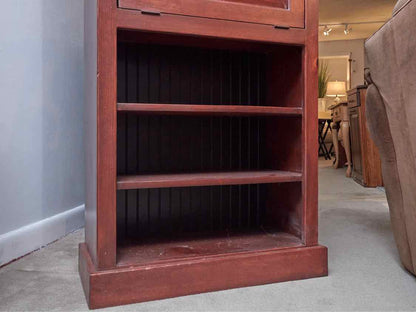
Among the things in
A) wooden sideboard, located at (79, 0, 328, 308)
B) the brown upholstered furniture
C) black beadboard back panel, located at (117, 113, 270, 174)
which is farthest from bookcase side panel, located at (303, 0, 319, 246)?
black beadboard back panel, located at (117, 113, 270, 174)

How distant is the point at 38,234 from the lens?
134 centimetres

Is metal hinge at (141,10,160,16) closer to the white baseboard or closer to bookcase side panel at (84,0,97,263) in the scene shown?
bookcase side panel at (84,0,97,263)

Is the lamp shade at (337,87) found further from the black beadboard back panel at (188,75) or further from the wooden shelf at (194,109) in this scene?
the wooden shelf at (194,109)

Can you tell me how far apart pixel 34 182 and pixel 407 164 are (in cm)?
119

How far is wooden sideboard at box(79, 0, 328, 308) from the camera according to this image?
0.88 metres

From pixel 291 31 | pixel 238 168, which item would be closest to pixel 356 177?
pixel 238 168

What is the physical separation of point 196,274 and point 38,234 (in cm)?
70

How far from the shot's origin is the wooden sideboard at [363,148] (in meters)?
3.03

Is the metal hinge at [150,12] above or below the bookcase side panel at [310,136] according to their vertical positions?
above

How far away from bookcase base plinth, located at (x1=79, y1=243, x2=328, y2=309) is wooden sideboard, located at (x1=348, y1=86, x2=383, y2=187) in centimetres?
222

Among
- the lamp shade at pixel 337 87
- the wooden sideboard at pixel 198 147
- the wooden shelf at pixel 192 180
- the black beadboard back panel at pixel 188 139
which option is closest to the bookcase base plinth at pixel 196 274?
the wooden sideboard at pixel 198 147

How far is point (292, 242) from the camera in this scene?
42.7 inches

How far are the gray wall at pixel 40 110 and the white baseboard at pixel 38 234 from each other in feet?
0.09

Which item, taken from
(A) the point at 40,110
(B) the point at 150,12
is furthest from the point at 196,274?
(A) the point at 40,110
